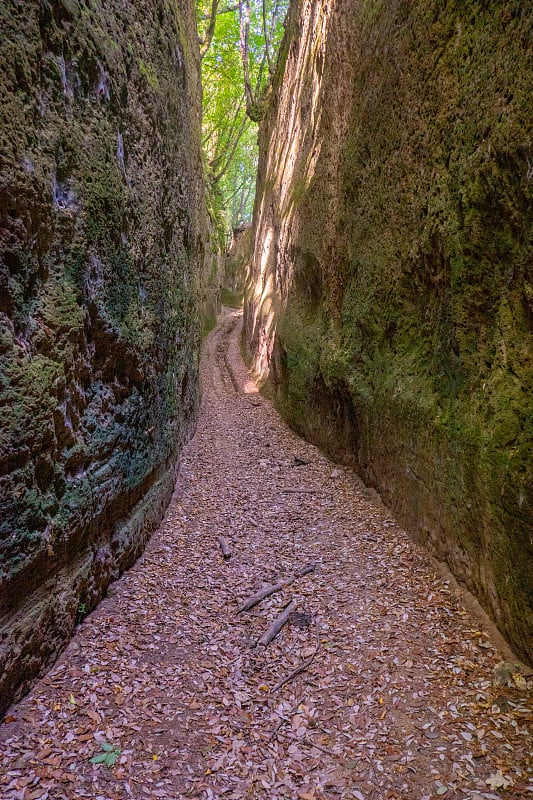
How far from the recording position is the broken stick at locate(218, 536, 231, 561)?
6.02 meters

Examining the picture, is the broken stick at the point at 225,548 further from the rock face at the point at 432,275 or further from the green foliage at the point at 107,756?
the green foliage at the point at 107,756

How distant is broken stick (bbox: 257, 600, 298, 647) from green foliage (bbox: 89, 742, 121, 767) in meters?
1.55

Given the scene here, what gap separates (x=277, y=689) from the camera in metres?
4.10

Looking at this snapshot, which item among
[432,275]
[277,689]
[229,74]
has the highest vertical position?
[229,74]

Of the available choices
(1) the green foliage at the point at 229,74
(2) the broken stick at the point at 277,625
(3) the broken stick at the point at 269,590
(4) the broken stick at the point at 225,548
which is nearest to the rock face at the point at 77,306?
(4) the broken stick at the point at 225,548

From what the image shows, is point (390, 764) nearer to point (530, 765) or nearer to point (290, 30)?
point (530, 765)

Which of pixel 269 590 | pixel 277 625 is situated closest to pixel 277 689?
pixel 277 625

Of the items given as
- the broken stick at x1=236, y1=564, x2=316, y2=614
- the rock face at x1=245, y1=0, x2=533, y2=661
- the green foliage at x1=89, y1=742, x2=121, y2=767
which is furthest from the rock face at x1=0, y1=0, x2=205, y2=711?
the rock face at x1=245, y1=0, x2=533, y2=661

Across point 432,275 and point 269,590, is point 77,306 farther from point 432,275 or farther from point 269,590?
point 432,275

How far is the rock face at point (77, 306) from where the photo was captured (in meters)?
3.42

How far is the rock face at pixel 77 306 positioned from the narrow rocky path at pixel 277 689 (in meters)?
0.48

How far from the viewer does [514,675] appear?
3.77 m

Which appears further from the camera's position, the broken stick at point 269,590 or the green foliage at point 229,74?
the green foliage at point 229,74

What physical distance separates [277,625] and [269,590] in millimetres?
557
